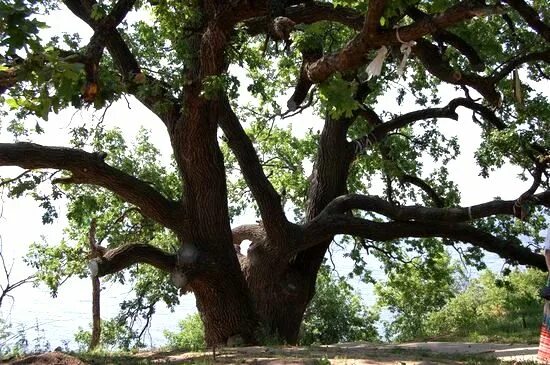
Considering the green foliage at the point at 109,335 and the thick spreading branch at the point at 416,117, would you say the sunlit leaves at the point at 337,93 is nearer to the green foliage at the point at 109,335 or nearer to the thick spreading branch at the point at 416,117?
the thick spreading branch at the point at 416,117

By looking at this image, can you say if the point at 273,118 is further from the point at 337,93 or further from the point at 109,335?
the point at 109,335

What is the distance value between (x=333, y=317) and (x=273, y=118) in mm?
12690

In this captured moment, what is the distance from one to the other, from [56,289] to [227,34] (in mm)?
8170

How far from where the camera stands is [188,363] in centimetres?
573

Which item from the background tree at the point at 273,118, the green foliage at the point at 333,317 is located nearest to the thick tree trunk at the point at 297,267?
the background tree at the point at 273,118

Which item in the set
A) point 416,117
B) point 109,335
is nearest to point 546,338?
point 416,117

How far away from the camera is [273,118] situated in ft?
38.5

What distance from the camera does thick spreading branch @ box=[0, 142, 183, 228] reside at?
8.42 m

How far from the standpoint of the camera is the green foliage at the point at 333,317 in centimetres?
2181

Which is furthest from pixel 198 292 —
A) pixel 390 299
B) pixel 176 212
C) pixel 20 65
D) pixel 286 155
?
pixel 390 299

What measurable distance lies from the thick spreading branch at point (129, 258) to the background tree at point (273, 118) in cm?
2

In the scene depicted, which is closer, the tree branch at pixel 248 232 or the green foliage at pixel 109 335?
the tree branch at pixel 248 232

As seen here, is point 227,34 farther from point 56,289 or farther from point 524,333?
point 56,289

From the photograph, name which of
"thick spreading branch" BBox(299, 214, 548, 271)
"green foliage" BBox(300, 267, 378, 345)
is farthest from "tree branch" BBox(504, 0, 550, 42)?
"green foliage" BBox(300, 267, 378, 345)
